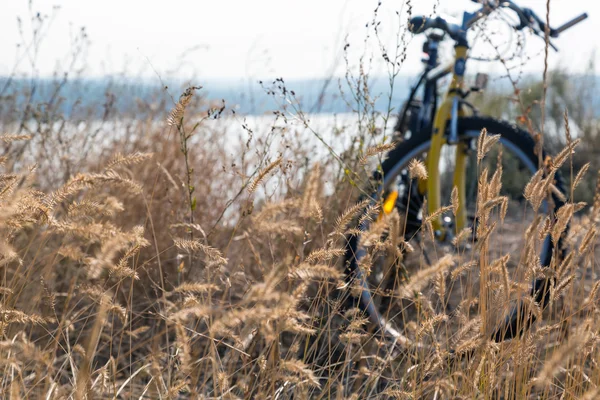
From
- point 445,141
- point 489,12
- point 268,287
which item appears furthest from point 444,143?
point 268,287

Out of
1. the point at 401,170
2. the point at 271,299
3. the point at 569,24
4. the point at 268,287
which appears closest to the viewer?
the point at 268,287

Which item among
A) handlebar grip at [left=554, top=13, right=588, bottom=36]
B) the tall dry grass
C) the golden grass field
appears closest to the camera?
the golden grass field

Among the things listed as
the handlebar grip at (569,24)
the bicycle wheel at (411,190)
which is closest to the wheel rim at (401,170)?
the bicycle wheel at (411,190)

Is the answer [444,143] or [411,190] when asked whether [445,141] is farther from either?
[411,190]

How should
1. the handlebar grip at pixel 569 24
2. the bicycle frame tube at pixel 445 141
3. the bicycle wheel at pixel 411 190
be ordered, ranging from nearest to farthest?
the bicycle wheel at pixel 411 190 < the handlebar grip at pixel 569 24 < the bicycle frame tube at pixel 445 141

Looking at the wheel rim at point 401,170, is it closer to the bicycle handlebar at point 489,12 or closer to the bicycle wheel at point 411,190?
the bicycle wheel at point 411,190

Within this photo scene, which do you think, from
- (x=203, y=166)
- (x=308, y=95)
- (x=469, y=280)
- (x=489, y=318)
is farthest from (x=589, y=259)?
(x=308, y=95)

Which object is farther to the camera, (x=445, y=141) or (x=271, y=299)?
(x=445, y=141)

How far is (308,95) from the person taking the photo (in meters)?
5.19

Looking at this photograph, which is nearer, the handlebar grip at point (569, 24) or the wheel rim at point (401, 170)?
the wheel rim at point (401, 170)

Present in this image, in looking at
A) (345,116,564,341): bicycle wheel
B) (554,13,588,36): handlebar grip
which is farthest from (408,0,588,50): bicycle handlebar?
(345,116,564,341): bicycle wheel

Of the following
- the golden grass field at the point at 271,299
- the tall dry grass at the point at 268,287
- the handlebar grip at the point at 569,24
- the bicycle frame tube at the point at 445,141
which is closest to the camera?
the golden grass field at the point at 271,299

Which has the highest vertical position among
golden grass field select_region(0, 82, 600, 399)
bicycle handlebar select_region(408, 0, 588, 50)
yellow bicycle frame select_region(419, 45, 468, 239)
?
bicycle handlebar select_region(408, 0, 588, 50)

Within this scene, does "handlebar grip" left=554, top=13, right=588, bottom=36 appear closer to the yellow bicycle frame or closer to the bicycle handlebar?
the bicycle handlebar
